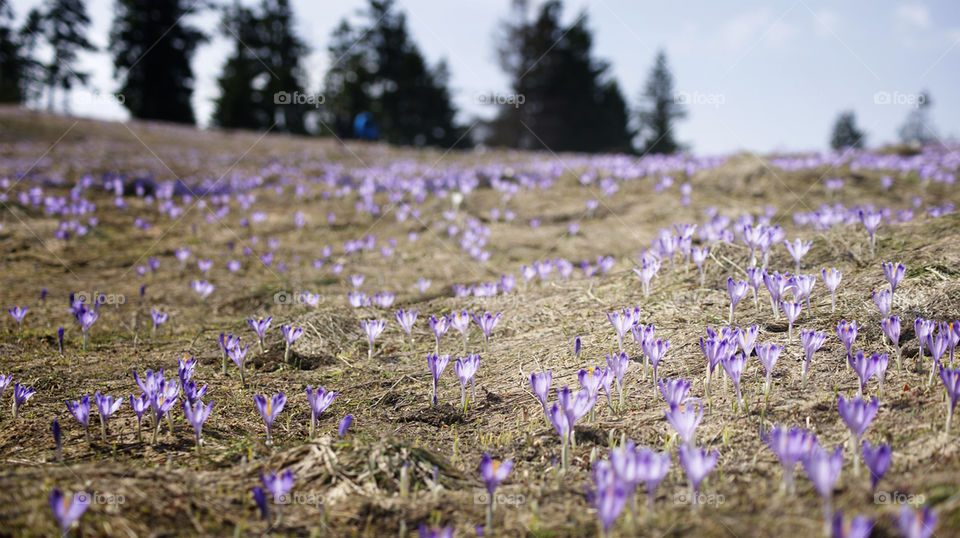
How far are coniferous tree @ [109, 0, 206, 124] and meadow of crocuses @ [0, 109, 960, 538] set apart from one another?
1729 inches

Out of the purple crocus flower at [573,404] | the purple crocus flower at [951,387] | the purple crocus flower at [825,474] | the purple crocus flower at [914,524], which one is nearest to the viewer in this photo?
the purple crocus flower at [914,524]

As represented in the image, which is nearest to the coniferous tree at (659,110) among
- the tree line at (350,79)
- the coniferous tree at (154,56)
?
the tree line at (350,79)

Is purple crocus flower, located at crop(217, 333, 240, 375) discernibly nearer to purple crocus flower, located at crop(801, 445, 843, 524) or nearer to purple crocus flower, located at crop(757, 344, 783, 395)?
purple crocus flower, located at crop(757, 344, 783, 395)

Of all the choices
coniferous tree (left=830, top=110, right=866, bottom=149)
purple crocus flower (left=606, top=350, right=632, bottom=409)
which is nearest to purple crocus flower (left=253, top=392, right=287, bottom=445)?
purple crocus flower (left=606, top=350, right=632, bottom=409)

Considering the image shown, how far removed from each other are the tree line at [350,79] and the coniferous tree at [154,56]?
81 mm

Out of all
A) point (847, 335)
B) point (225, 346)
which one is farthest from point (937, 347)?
point (225, 346)

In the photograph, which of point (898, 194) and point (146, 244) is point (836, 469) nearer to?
point (146, 244)

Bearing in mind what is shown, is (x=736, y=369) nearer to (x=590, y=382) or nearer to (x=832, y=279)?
(x=590, y=382)

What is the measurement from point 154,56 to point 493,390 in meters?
51.8

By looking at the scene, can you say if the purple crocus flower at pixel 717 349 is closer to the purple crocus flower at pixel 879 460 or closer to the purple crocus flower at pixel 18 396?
the purple crocus flower at pixel 879 460

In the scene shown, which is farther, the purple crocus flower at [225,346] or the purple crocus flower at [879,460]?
the purple crocus flower at [225,346]

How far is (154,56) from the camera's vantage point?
44.6 meters

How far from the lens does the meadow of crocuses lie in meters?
1.98

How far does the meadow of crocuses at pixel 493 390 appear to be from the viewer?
1.98m
